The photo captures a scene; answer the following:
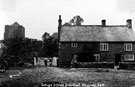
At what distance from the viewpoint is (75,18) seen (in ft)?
327

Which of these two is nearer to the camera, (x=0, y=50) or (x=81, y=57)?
(x=0, y=50)

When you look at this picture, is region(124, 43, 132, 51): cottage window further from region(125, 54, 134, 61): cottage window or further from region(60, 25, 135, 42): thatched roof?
region(125, 54, 134, 61): cottage window

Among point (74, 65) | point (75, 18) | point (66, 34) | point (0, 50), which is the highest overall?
point (75, 18)

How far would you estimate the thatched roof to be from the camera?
46625 millimetres

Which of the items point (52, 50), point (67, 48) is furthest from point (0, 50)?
point (52, 50)

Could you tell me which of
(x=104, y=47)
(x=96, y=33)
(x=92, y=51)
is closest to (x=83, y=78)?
(x=92, y=51)

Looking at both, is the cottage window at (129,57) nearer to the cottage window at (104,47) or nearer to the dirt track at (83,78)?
the cottage window at (104,47)

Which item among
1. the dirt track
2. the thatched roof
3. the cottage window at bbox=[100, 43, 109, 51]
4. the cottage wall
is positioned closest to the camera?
the dirt track

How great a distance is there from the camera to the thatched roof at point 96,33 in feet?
153

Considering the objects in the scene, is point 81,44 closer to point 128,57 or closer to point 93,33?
point 93,33

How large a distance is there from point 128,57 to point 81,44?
10209mm

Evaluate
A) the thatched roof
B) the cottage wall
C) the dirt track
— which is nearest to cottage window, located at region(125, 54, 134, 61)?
the cottage wall

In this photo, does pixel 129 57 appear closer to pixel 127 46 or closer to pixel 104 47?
pixel 127 46

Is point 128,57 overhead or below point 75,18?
below
